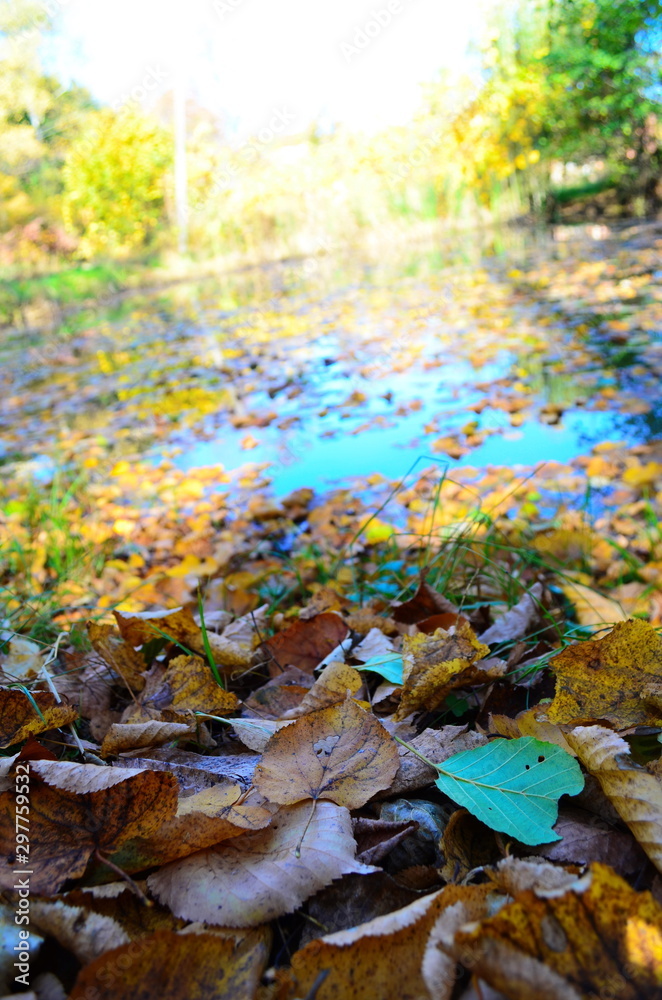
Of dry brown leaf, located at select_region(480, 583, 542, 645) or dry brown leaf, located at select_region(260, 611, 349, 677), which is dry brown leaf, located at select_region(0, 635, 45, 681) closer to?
dry brown leaf, located at select_region(260, 611, 349, 677)

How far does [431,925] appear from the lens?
1.65 feet

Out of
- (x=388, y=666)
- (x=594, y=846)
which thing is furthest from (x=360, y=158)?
(x=594, y=846)

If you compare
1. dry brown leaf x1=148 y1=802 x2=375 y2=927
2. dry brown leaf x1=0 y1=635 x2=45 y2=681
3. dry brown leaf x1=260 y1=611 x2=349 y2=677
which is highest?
dry brown leaf x1=148 y1=802 x2=375 y2=927

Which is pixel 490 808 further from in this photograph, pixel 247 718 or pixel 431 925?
pixel 247 718

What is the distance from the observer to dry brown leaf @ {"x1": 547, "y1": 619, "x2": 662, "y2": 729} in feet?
2.42

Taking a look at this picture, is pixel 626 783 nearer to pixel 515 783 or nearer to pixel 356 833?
pixel 515 783

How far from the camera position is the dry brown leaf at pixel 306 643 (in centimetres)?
113

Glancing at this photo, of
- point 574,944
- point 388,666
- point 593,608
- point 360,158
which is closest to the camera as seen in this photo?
point 574,944

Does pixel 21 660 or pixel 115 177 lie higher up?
pixel 115 177

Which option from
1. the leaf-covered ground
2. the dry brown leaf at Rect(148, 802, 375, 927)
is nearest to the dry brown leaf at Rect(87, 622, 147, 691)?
the leaf-covered ground

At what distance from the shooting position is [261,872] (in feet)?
1.93

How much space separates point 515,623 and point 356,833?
615mm

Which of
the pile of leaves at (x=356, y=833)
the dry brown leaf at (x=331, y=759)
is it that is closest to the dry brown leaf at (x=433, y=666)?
the pile of leaves at (x=356, y=833)

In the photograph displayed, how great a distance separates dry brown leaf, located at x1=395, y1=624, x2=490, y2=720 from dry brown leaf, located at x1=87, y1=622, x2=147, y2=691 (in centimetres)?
44
